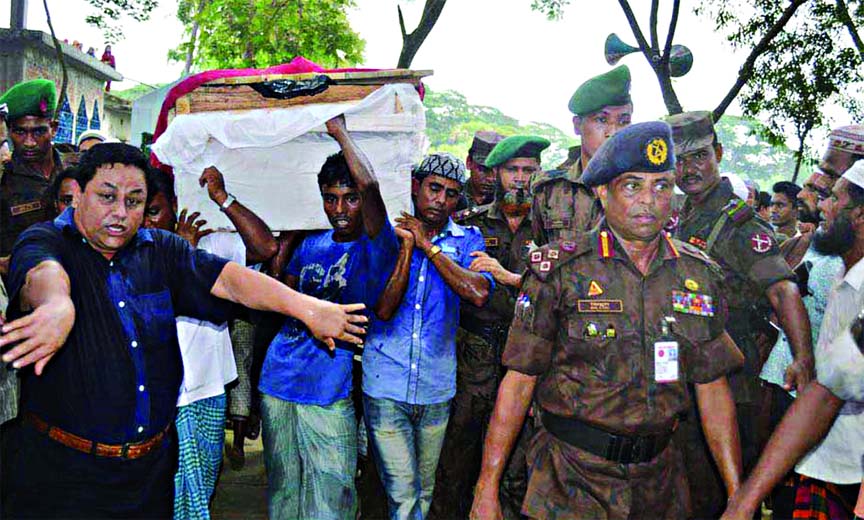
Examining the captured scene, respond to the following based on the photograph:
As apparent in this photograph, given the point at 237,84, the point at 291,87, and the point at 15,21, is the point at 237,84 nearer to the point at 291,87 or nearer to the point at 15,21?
the point at 291,87

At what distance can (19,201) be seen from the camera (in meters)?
4.63

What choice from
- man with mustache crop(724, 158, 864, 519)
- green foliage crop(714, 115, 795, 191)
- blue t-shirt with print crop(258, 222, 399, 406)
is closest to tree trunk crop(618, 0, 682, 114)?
man with mustache crop(724, 158, 864, 519)

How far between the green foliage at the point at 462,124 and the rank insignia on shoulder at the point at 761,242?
76.5 metres

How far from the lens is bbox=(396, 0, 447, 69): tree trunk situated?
32.3ft

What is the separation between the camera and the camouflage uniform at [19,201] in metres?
4.57

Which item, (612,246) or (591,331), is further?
(612,246)

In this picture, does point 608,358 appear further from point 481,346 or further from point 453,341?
point 481,346

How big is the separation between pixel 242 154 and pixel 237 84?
33 centimetres

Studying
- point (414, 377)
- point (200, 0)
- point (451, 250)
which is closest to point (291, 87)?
point (451, 250)

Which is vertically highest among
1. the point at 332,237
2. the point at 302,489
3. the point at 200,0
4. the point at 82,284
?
the point at 200,0

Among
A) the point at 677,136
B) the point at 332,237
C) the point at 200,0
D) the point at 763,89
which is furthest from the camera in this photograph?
the point at 200,0

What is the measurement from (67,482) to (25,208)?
2.54 metres


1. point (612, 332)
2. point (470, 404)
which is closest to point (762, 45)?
point (470, 404)

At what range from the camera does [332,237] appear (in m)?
3.77
